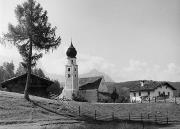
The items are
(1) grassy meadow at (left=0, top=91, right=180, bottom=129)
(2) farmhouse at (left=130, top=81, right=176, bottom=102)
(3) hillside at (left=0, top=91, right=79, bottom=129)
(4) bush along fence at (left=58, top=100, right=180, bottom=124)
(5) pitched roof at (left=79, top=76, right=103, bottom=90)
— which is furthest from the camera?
(2) farmhouse at (left=130, top=81, right=176, bottom=102)

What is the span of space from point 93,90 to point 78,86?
A: 5.02 metres

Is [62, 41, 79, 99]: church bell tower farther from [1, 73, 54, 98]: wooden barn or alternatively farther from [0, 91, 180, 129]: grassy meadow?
[0, 91, 180, 129]: grassy meadow

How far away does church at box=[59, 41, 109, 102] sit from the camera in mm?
85688

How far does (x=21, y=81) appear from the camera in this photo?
63.3 m

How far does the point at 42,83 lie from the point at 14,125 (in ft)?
103

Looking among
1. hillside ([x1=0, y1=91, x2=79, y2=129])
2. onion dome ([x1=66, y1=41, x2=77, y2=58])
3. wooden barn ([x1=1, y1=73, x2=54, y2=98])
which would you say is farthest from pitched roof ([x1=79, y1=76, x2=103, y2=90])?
hillside ([x1=0, y1=91, x2=79, y2=129])

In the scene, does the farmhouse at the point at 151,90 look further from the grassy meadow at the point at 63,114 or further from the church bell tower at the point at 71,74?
the grassy meadow at the point at 63,114

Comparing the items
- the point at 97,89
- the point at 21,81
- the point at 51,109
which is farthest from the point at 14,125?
the point at 97,89

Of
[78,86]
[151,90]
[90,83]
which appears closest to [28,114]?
[78,86]

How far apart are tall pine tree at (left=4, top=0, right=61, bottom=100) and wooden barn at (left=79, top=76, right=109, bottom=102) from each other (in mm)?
37466

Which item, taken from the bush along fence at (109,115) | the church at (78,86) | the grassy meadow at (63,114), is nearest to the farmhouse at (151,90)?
the church at (78,86)

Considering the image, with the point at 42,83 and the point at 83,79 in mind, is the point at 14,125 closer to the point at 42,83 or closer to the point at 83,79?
the point at 42,83

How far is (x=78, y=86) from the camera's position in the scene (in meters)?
89.2

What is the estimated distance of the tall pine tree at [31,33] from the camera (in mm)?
47688
